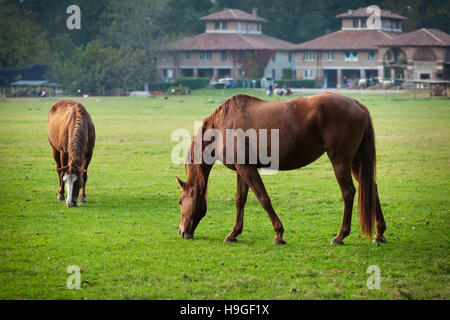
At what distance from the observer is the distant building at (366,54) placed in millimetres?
66625

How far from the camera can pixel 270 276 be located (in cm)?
725

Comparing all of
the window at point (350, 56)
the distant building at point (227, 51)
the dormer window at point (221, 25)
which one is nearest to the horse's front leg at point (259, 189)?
the distant building at point (227, 51)

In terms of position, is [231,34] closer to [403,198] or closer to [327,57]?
[327,57]

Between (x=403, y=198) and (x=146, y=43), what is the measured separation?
225ft

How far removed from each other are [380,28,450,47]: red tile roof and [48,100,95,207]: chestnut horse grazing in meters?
49.4

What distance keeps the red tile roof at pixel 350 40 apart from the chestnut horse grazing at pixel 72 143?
2608 inches

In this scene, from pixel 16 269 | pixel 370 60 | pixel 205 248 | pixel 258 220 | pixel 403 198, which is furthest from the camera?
pixel 370 60

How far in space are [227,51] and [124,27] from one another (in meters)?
14.3

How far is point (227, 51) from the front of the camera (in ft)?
273

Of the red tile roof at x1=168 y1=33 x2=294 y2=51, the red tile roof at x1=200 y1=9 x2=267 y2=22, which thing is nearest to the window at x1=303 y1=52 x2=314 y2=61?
the red tile roof at x1=168 y1=33 x2=294 y2=51

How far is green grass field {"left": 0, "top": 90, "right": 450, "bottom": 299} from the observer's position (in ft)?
22.4

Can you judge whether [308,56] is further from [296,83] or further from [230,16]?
[230,16]

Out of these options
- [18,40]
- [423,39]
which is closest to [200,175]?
[18,40]
